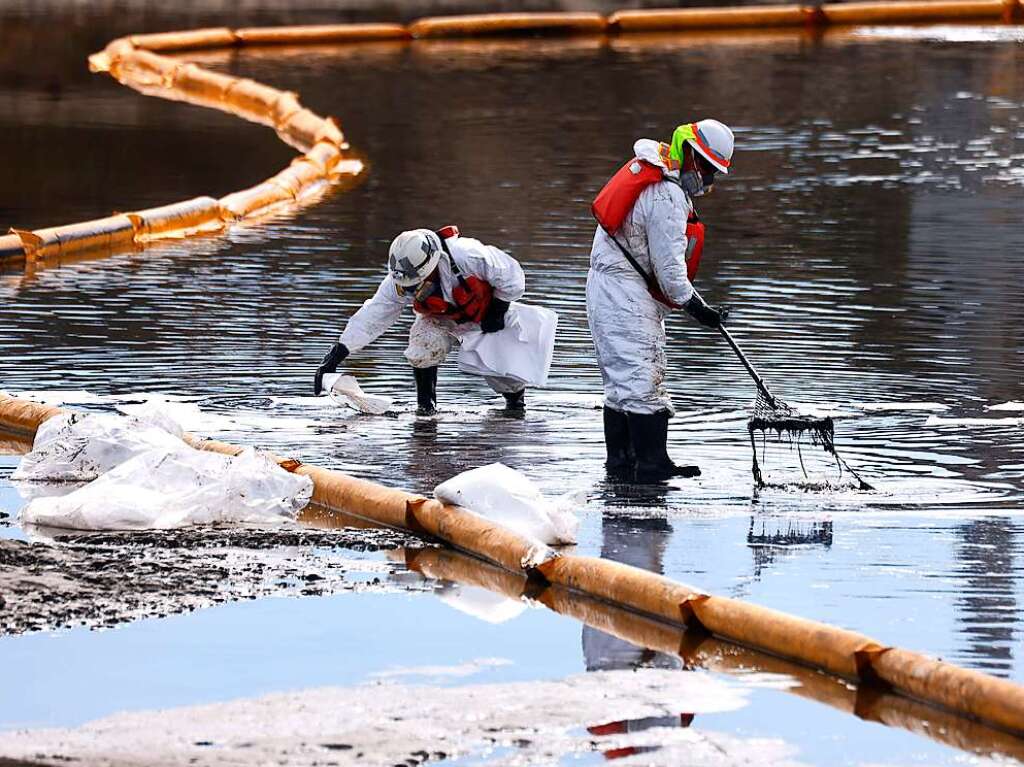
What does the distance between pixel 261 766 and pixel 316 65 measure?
2133 cm

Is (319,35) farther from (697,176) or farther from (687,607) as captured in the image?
(687,607)

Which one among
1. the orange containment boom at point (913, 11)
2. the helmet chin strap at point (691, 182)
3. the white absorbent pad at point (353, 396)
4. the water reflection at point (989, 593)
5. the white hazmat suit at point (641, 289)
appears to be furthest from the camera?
the orange containment boom at point (913, 11)

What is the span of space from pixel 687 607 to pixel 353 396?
409 centimetres

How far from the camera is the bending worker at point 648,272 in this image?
945 cm

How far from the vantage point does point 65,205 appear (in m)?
17.8

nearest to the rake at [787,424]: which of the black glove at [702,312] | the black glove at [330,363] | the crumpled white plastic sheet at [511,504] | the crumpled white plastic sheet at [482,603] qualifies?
the black glove at [702,312]

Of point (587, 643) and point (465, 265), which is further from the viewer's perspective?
point (465, 265)

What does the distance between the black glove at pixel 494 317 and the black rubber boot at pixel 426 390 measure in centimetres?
34

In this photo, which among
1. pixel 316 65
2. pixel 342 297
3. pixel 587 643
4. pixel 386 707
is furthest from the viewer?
pixel 316 65

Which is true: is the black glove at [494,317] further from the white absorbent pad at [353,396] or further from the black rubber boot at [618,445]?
the black rubber boot at [618,445]

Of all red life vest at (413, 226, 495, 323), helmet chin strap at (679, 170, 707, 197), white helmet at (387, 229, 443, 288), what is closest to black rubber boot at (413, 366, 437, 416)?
red life vest at (413, 226, 495, 323)

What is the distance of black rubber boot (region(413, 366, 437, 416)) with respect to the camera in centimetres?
1122

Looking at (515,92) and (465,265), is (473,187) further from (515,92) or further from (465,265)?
(465,265)

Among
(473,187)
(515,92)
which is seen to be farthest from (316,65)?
(473,187)
